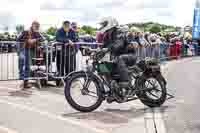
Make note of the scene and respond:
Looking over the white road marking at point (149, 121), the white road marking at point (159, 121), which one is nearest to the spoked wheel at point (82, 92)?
the white road marking at point (149, 121)

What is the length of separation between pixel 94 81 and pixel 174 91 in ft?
12.2

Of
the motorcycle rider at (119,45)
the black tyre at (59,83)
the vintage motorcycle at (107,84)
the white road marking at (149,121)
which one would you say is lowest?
the white road marking at (149,121)

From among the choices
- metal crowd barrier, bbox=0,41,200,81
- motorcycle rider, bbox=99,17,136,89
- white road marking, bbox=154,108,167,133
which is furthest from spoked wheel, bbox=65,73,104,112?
metal crowd barrier, bbox=0,41,200,81

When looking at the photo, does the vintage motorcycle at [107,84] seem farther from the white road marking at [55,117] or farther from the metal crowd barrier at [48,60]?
the metal crowd barrier at [48,60]

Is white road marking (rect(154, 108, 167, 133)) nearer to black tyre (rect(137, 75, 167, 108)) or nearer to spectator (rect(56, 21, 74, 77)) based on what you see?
black tyre (rect(137, 75, 167, 108))

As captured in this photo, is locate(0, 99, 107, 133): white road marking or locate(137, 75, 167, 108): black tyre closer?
locate(0, 99, 107, 133): white road marking

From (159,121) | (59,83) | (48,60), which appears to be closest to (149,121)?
(159,121)

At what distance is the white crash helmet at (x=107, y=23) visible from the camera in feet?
28.8

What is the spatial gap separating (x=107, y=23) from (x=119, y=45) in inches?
18.3

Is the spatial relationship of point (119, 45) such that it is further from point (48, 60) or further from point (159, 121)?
point (48, 60)

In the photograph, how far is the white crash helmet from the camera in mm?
8789

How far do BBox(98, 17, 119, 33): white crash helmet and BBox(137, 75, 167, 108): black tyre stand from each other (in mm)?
1223

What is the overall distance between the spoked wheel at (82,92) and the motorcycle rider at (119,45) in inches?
20.0

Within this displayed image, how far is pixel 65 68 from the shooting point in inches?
476
